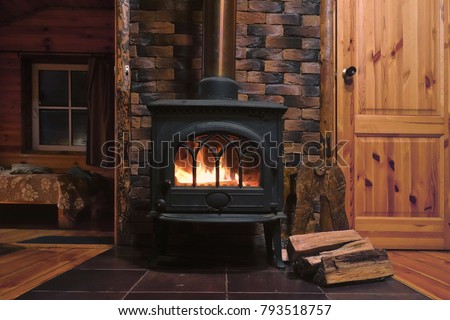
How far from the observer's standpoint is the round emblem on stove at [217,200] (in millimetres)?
1602

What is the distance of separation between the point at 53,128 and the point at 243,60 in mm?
2968

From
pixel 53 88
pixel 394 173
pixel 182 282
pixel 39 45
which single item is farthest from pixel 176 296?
pixel 39 45

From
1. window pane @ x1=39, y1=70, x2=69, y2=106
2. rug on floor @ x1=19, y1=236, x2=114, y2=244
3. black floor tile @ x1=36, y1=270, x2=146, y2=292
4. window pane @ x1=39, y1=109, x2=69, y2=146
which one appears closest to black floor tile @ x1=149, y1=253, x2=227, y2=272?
black floor tile @ x1=36, y1=270, x2=146, y2=292

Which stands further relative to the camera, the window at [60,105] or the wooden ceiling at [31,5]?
the window at [60,105]

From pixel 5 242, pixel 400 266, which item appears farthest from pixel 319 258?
pixel 5 242

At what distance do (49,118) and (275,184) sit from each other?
136 inches

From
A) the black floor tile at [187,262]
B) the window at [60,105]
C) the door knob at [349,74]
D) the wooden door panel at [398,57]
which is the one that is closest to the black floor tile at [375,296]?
the black floor tile at [187,262]

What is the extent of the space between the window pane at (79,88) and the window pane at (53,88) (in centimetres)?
8

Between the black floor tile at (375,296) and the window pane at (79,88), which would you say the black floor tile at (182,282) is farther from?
the window pane at (79,88)

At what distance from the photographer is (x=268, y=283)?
58.3 inches

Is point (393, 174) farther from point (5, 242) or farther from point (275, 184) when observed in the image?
point (5, 242)

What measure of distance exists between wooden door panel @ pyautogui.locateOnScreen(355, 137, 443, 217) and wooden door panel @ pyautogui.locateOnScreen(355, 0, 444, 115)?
0.19 meters

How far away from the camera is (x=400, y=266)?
179 cm

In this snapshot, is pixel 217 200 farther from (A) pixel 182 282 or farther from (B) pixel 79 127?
(B) pixel 79 127
